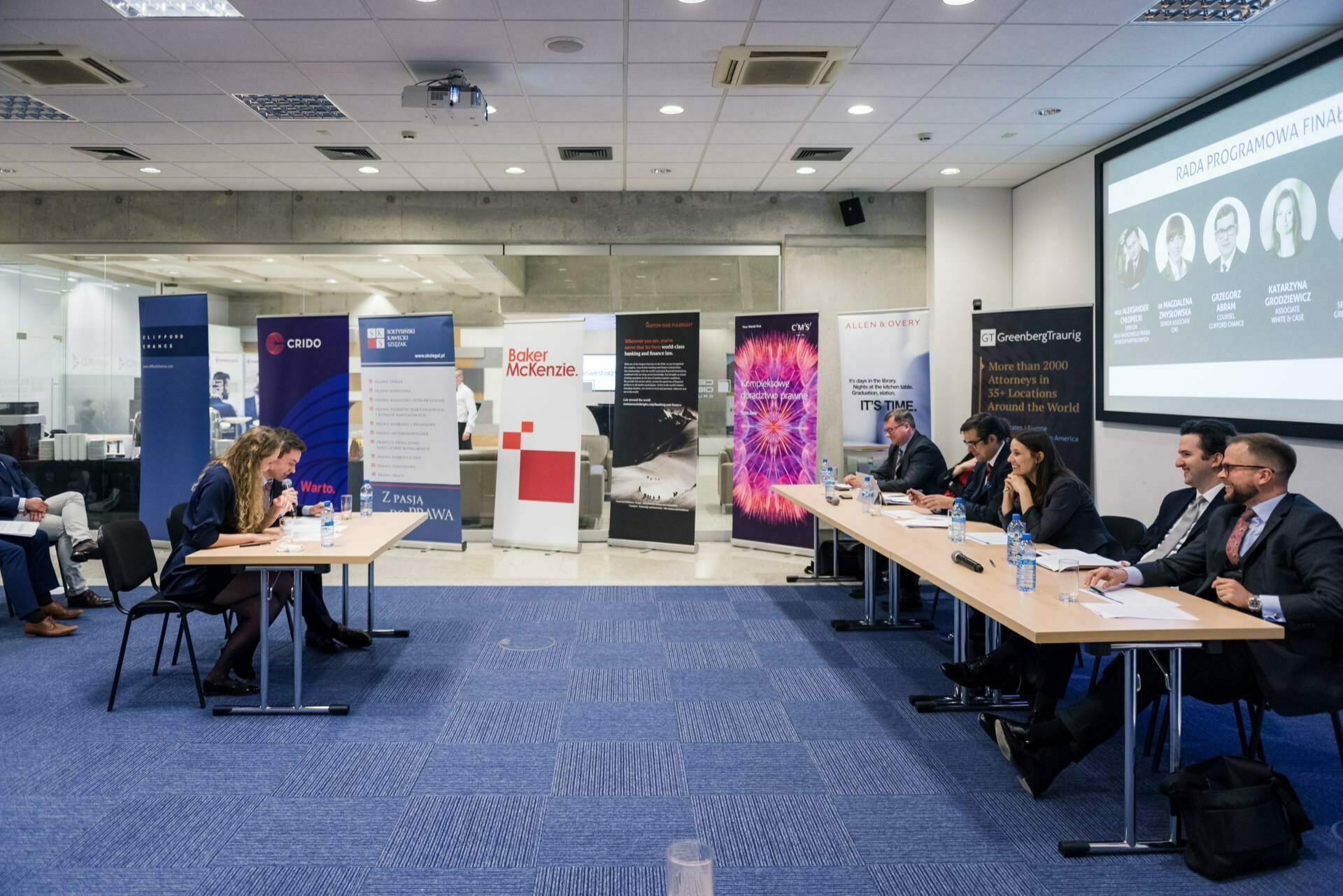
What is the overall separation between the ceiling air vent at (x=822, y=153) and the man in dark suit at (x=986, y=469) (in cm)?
248

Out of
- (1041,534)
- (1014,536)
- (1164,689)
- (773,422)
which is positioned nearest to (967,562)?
(1014,536)

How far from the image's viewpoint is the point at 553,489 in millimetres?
7418

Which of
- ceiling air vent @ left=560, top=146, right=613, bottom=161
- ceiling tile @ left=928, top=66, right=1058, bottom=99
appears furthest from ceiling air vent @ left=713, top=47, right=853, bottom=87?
ceiling air vent @ left=560, top=146, right=613, bottom=161

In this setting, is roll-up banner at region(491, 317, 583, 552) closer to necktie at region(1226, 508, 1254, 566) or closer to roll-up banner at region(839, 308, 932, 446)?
roll-up banner at region(839, 308, 932, 446)

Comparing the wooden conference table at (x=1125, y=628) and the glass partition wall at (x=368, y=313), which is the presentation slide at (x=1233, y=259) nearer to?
the wooden conference table at (x=1125, y=628)

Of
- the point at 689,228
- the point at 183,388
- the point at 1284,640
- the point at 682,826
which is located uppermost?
the point at 689,228

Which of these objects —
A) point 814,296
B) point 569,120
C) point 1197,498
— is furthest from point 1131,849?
point 814,296

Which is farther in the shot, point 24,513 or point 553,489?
point 553,489

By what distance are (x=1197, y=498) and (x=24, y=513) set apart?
6.53 metres

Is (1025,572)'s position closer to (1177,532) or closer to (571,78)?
(1177,532)

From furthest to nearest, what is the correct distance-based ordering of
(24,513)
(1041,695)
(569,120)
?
(569,120) < (24,513) < (1041,695)

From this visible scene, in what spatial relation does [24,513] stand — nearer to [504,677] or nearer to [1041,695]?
[504,677]

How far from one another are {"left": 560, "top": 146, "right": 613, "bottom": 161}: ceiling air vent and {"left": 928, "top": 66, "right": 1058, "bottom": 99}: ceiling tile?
2.47 meters

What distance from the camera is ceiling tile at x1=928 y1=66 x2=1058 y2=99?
15.6 ft
